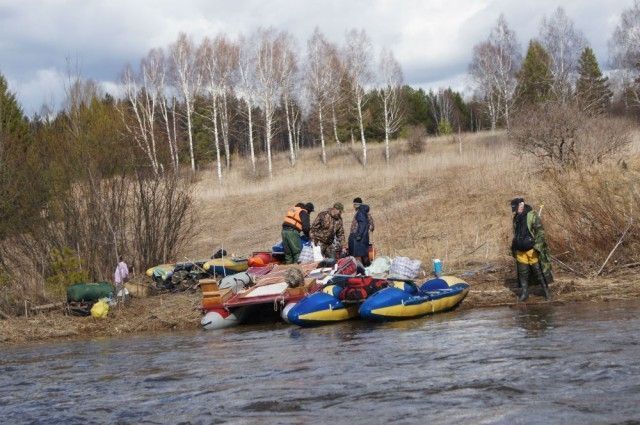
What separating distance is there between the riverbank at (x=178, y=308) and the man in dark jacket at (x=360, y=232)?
228 centimetres

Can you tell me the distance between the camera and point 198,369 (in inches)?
459

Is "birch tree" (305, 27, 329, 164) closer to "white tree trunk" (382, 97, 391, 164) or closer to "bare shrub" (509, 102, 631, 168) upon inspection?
"white tree trunk" (382, 97, 391, 164)

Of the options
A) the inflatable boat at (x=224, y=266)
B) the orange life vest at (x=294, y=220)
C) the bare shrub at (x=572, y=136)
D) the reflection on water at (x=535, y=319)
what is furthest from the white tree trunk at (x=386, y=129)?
the reflection on water at (x=535, y=319)

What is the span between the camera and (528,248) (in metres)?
14.8

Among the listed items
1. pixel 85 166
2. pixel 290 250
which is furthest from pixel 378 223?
pixel 85 166

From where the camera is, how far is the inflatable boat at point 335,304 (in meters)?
14.8

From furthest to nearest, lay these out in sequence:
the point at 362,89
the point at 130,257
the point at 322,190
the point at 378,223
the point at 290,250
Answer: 1. the point at 362,89
2. the point at 322,190
3. the point at 378,223
4. the point at 130,257
5. the point at 290,250

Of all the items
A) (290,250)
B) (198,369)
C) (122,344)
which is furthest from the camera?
(290,250)

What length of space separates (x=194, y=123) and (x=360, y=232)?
129 ft

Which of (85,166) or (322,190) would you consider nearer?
(85,166)

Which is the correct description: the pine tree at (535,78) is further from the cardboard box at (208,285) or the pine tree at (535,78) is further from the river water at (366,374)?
the river water at (366,374)

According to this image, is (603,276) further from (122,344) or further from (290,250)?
(122,344)

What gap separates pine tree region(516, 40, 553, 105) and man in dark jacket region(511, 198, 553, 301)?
1419 inches

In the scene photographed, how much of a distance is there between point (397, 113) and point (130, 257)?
3583 centimetres
